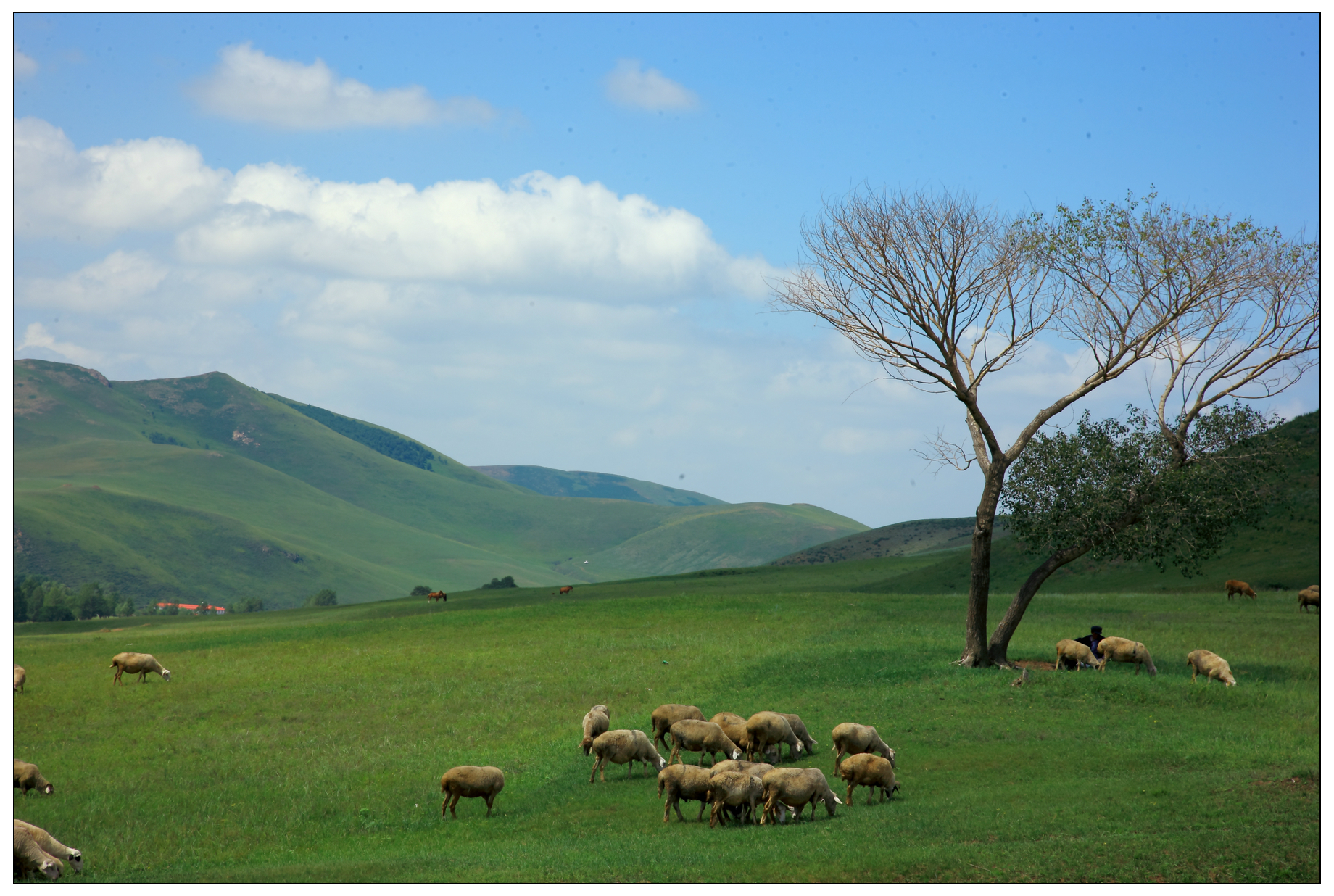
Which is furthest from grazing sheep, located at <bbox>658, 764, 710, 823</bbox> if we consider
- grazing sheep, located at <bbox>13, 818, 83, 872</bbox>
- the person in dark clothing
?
the person in dark clothing

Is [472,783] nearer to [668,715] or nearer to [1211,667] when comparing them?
[668,715]

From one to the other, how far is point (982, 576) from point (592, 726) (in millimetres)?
14064

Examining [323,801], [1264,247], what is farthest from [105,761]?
[1264,247]

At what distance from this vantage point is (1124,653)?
28.6 metres

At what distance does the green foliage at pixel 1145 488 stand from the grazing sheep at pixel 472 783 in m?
20.3

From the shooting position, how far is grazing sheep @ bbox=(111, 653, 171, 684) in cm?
3369

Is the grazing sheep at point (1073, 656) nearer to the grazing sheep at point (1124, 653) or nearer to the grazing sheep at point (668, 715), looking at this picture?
the grazing sheep at point (1124, 653)

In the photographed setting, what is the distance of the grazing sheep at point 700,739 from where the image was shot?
19.3 meters

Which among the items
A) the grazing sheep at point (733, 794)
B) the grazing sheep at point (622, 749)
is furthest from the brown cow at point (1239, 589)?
the grazing sheep at point (733, 794)

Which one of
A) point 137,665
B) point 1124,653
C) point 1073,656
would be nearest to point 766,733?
point 1073,656

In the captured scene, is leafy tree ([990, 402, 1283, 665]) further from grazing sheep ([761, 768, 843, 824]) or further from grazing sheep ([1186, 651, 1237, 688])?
grazing sheep ([761, 768, 843, 824])

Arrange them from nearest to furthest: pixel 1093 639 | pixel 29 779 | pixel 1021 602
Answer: pixel 29 779, pixel 1093 639, pixel 1021 602

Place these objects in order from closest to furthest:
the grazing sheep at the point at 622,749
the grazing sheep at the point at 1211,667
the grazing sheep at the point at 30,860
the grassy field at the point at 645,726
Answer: the grazing sheep at the point at 30,860, the grassy field at the point at 645,726, the grazing sheep at the point at 622,749, the grazing sheep at the point at 1211,667
